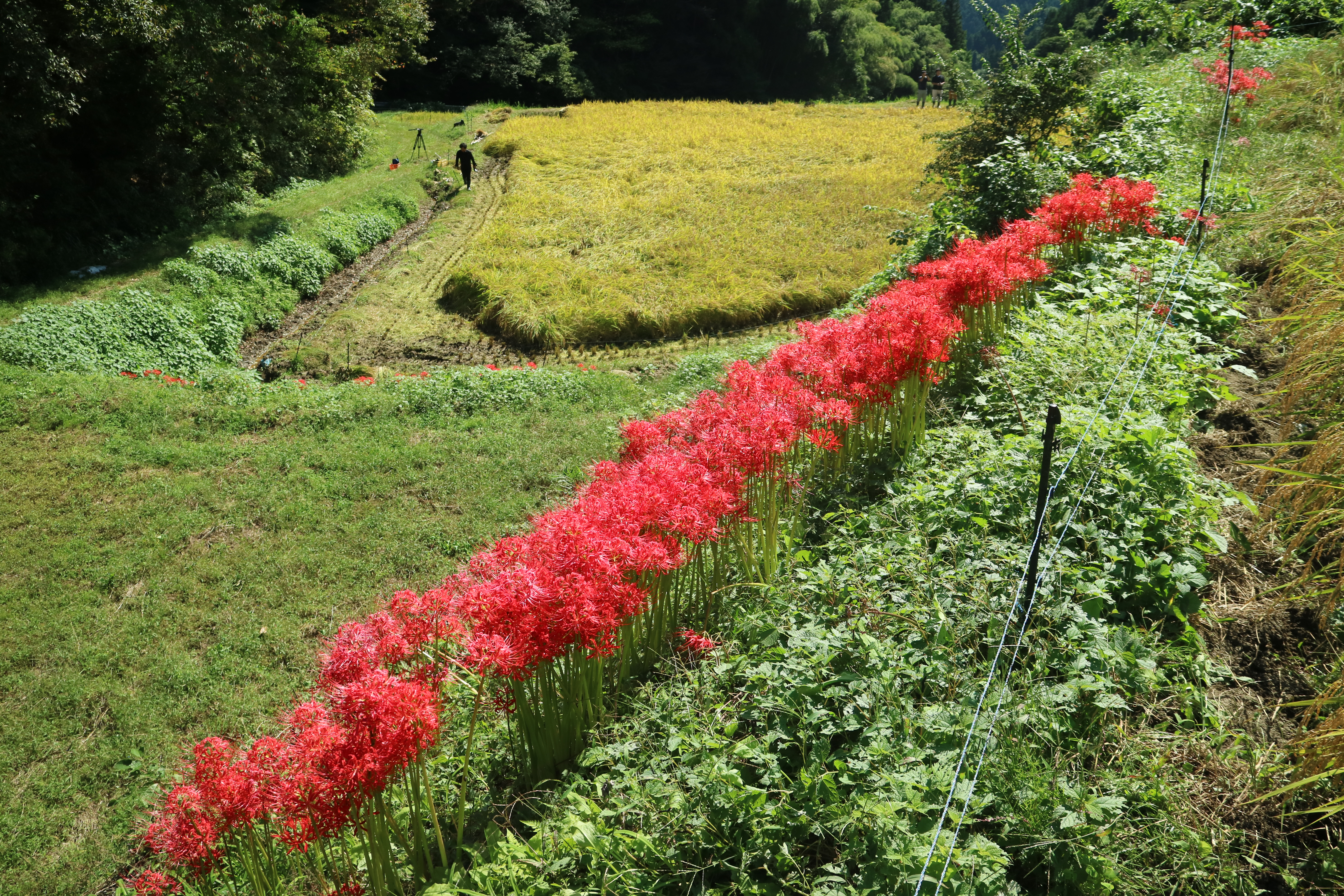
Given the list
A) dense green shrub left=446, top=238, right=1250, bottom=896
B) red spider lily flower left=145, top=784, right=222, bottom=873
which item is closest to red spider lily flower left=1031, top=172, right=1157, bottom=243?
dense green shrub left=446, top=238, right=1250, bottom=896

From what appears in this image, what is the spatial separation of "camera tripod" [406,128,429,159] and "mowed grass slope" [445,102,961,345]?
220 cm

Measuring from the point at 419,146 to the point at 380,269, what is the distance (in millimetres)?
9411

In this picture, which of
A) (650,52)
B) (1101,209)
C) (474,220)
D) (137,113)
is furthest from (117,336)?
(650,52)

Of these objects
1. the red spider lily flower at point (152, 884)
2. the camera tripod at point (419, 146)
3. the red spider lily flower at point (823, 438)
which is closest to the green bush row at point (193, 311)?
the camera tripod at point (419, 146)

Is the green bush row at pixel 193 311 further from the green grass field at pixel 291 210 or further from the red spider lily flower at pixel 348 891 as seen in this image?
the red spider lily flower at pixel 348 891

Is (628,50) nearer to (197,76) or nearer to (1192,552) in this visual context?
(197,76)

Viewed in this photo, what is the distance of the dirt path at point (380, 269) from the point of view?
1230 cm

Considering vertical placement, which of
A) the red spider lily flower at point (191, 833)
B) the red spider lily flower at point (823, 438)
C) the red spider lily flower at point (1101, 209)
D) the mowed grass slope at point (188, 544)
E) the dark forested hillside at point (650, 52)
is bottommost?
the mowed grass slope at point (188, 544)

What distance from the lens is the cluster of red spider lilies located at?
2.44m

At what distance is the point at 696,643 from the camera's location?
3.69 m

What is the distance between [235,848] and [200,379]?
9.31 metres

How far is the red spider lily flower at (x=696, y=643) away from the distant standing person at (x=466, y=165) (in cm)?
1866

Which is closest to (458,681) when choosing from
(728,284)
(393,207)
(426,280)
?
(728,284)

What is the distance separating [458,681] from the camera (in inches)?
117
